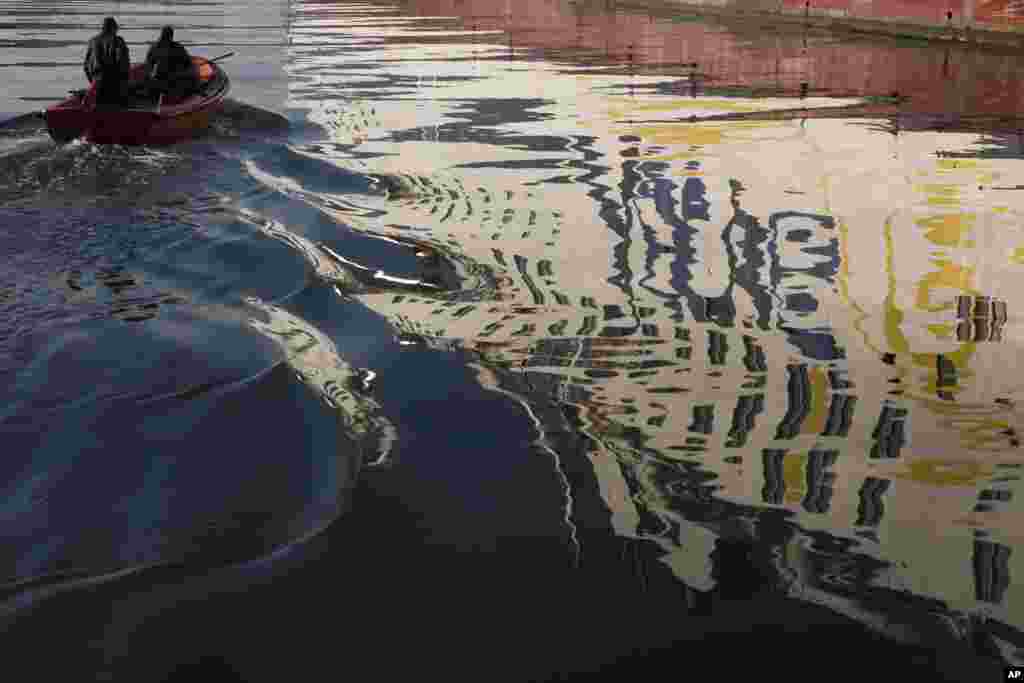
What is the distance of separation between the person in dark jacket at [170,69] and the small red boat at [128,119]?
24.4 inches

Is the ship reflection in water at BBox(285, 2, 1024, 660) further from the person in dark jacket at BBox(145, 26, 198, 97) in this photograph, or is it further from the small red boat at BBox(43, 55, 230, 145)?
the person in dark jacket at BBox(145, 26, 198, 97)

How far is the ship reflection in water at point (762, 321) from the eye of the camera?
197 inches

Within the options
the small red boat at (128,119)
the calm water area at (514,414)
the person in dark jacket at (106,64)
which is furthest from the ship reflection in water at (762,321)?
the person in dark jacket at (106,64)

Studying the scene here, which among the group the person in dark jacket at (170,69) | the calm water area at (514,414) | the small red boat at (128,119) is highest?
the person in dark jacket at (170,69)

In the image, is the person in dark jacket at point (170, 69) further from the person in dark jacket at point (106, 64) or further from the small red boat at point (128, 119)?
the person in dark jacket at point (106, 64)

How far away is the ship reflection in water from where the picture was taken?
16.4ft

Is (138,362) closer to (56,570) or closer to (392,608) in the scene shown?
(56,570)

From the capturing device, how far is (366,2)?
229 ft

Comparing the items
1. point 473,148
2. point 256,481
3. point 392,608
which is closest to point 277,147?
point 473,148

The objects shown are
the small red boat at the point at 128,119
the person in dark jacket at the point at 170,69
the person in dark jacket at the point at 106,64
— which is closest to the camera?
the small red boat at the point at 128,119

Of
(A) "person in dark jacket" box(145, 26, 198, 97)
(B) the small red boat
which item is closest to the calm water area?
(B) the small red boat

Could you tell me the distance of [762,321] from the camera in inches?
313

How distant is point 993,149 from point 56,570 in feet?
43.7

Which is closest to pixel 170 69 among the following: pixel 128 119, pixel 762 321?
pixel 128 119
